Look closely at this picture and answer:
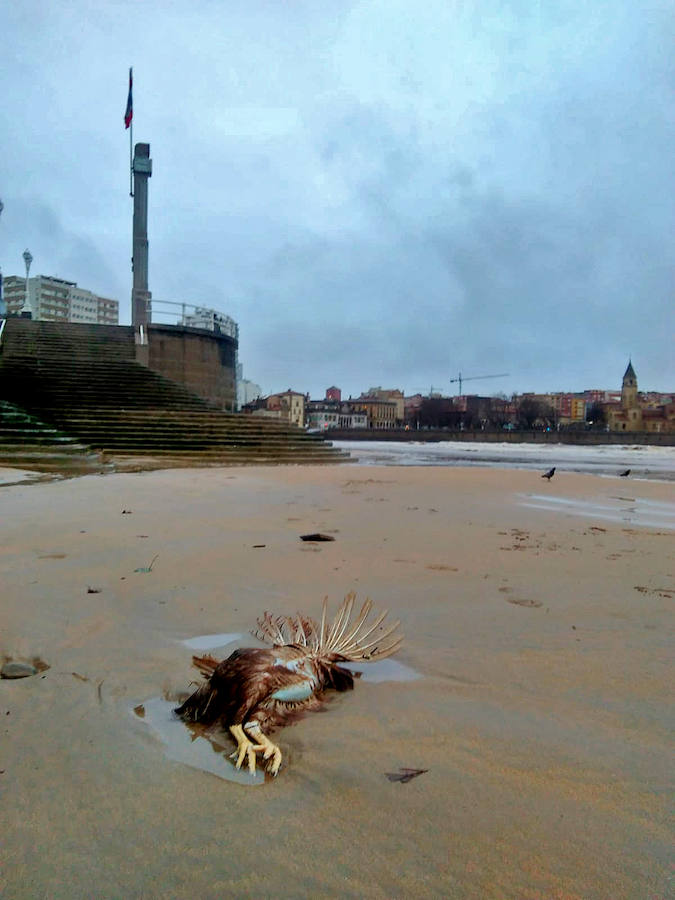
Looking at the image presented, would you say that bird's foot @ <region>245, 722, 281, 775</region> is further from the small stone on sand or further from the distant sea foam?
the distant sea foam

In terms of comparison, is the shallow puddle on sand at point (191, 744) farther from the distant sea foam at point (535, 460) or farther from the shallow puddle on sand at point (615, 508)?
the distant sea foam at point (535, 460)

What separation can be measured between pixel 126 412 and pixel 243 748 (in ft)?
47.2

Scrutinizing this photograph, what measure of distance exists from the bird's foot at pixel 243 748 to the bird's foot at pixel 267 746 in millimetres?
12

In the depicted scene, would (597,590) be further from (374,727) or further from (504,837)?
(504,837)

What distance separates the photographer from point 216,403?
73.5 feet

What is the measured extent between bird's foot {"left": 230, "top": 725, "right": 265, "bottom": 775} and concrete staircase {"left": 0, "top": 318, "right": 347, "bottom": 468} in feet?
31.1

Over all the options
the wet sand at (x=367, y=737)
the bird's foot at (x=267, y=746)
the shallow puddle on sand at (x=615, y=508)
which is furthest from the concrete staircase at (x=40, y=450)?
the bird's foot at (x=267, y=746)

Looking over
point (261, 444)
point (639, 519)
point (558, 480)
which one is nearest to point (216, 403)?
point (261, 444)

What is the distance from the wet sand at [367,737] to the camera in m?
1.08

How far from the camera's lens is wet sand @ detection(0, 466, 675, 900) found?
1081 mm

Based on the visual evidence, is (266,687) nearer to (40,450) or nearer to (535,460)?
(40,450)

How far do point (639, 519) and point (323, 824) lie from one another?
549 centimetres

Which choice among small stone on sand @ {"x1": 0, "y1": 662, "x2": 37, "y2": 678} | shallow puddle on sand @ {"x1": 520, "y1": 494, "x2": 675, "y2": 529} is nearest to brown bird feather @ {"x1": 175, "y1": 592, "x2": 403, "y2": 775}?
small stone on sand @ {"x1": 0, "y1": 662, "x2": 37, "y2": 678}

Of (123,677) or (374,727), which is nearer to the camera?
(374,727)
